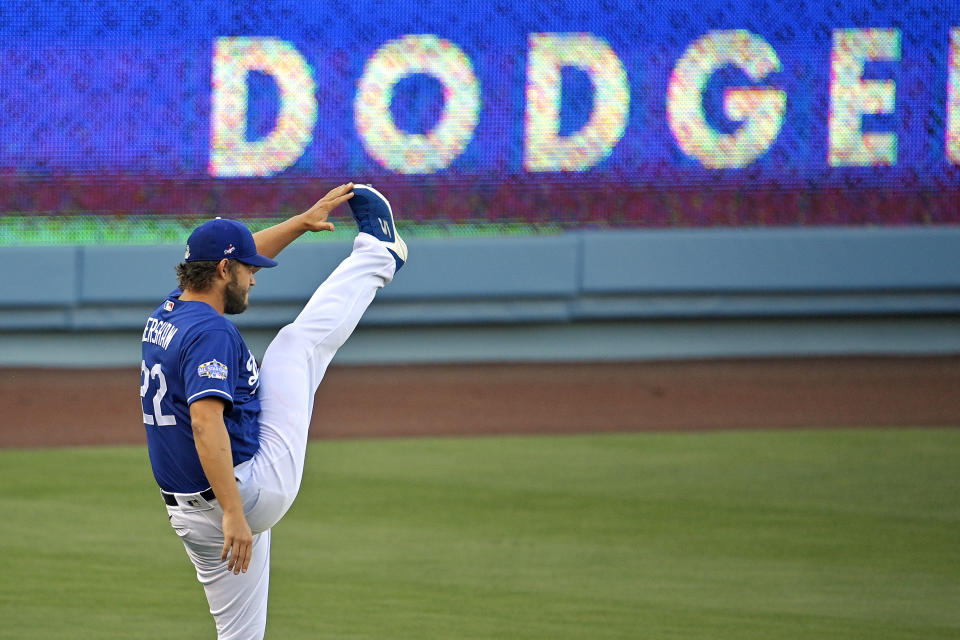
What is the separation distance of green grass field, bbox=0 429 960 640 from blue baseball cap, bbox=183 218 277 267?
1.61 m

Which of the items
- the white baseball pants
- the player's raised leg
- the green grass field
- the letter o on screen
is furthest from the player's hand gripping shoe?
the letter o on screen

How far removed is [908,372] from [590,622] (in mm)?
6582

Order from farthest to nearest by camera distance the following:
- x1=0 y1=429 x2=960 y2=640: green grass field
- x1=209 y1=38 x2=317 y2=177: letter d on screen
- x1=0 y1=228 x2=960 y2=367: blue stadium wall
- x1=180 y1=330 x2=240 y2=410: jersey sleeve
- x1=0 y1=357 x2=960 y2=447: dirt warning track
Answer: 1. x1=209 y1=38 x2=317 y2=177: letter d on screen
2. x1=0 y1=228 x2=960 y2=367: blue stadium wall
3. x1=0 y1=357 x2=960 y2=447: dirt warning track
4. x1=0 y1=429 x2=960 y2=640: green grass field
5. x1=180 y1=330 x2=240 y2=410: jersey sleeve

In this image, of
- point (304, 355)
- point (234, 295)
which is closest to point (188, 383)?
point (234, 295)

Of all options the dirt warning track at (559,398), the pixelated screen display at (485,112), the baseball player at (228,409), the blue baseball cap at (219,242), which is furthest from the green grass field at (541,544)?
the pixelated screen display at (485,112)

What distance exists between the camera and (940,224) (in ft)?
34.3

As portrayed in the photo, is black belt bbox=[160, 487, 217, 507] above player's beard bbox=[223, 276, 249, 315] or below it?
below

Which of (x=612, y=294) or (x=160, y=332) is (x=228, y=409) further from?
(x=612, y=294)

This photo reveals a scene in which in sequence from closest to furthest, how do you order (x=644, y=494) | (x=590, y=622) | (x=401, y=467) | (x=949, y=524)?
(x=590, y=622) → (x=949, y=524) → (x=644, y=494) → (x=401, y=467)

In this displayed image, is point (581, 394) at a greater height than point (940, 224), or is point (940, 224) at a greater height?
point (940, 224)

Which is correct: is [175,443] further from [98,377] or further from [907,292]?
[907,292]

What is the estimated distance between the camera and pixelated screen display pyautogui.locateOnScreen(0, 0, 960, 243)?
1048 centimetres

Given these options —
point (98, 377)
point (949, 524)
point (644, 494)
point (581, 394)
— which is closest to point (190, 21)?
point (98, 377)

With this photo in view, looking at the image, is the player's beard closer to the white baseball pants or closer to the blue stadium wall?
the white baseball pants
